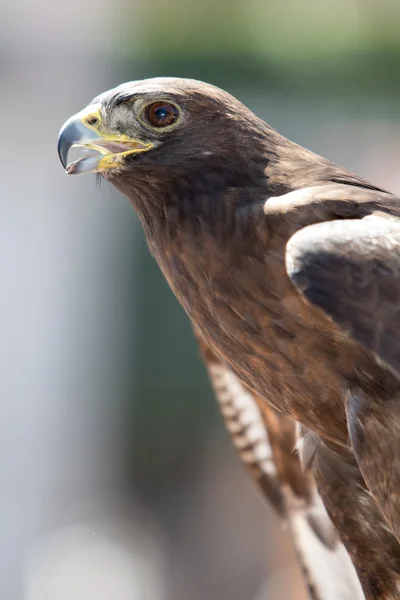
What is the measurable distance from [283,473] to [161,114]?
1261 mm

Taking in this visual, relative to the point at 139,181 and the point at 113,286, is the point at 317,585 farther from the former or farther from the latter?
the point at 113,286

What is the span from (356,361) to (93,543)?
5.50 m

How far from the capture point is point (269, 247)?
2.22 meters

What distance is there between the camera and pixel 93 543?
7.27 m

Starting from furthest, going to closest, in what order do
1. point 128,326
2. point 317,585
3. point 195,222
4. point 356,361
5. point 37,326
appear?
point 37,326 → point 128,326 → point 317,585 → point 195,222 → point 356,361

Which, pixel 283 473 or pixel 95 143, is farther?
pixel 283 473

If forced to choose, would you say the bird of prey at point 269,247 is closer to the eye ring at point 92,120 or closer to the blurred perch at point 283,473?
the eye ring at point 92,120

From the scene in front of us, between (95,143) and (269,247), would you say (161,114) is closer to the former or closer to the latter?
(95,143)

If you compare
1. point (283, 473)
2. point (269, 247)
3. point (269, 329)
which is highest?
point (269, 247)

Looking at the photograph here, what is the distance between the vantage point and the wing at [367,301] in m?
2.02

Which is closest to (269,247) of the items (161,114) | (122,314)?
(161,114)

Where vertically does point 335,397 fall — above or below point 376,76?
below

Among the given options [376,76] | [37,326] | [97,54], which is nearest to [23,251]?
[37,326]

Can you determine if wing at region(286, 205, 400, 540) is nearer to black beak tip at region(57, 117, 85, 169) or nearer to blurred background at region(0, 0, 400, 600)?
black beak tip at region(57, 117, 85, 169)
